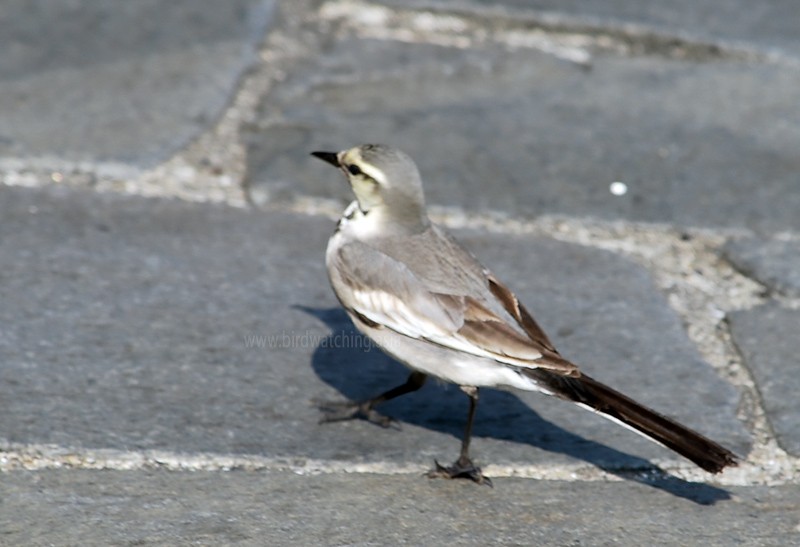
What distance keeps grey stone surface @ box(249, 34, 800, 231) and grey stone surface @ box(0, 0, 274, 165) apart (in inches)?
10.4

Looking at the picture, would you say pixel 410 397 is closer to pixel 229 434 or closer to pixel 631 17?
pixel 229 434

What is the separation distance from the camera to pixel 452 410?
3.15 m

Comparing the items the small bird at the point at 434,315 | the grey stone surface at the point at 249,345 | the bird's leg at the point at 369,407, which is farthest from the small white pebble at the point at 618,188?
the bird's leg at the point at 369,407

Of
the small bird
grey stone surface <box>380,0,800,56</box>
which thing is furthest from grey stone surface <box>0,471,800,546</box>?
grey stone surface <box>380,0,800,56</box>

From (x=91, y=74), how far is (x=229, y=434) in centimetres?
206

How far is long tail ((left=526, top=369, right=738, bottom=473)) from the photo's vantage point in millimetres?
2562

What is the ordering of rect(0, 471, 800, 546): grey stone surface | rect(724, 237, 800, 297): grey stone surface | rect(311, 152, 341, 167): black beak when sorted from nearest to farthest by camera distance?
rect(0, 471, 800, 546): grey stone surface, rect(311, 152, 341, 167): black beak, rect(724, 237, 800, 297): grey stone surface

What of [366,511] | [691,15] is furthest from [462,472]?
[691,15]

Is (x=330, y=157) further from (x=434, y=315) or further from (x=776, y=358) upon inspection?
(x=776, y=358)

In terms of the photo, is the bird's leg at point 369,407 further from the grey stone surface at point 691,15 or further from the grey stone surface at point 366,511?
the grey stone surface at point 691,15

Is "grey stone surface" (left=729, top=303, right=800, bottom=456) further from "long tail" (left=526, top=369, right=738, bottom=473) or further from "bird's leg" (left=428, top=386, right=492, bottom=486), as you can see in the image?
"bird's leg" (left=428, top=386, right=492, bottom=486)

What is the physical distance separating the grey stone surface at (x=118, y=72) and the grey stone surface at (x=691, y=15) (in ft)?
2.81

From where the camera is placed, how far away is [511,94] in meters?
4.54

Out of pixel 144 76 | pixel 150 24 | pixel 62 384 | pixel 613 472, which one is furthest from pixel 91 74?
pixel 613 472
